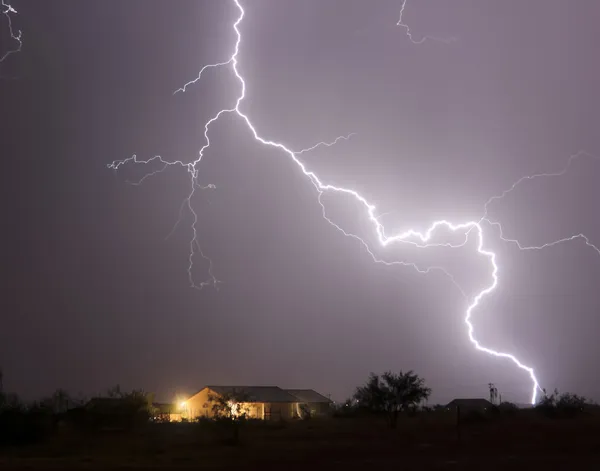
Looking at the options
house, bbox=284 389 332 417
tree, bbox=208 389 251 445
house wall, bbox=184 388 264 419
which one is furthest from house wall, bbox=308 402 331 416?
tree, bbox=208 389 251 445

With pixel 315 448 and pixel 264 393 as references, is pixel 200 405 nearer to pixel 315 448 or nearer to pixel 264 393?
pixel 264 393

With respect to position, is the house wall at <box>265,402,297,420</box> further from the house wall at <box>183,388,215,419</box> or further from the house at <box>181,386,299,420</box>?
the house wall at <box>183,388,215,419</box>

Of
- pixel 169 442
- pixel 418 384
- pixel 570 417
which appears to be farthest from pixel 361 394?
pixel 169 442

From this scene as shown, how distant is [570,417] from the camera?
4950cm

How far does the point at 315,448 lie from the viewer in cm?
2862

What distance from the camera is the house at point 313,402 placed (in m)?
61.9

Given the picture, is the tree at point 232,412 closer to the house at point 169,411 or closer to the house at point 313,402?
the house at point 169,411

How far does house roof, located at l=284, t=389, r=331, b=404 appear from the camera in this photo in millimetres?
65512

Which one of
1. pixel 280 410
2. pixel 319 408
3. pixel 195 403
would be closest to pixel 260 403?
pixel 280 410

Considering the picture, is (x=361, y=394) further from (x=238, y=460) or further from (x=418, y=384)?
(x=238, y=460)

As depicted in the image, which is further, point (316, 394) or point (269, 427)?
point (316, 394)

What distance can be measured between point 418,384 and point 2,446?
24395mm

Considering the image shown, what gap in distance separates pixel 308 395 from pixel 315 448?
40.3 m

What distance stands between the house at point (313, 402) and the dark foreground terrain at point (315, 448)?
21.7m
